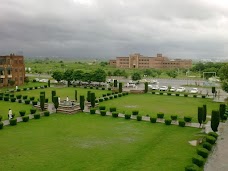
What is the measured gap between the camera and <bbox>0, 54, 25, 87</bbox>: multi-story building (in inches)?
2340

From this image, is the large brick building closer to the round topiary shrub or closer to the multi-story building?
the multi-story building

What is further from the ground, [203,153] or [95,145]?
[203,153]

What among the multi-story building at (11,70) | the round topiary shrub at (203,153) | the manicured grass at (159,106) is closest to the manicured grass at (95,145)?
the round topiary shrub at (203,153)

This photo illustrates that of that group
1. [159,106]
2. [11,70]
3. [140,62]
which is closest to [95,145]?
[159,106]

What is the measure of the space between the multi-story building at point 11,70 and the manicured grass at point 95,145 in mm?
34904

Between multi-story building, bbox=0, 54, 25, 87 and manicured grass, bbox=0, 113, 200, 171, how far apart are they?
115 feet

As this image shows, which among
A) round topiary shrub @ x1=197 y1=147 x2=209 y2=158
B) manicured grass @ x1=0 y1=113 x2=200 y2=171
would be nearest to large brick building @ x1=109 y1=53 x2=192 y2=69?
manicured grass @ x1=0 y1=113 x2=200 y2=171

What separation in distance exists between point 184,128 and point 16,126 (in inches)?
640

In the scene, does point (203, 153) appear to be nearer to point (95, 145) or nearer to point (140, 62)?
point (95, 145)

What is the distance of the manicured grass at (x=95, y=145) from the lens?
1706 cm

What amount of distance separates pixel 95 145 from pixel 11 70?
46267 mm

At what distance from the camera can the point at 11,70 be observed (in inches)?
2403

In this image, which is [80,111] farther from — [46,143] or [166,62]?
[166,62]

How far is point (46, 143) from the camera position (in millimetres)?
21188
